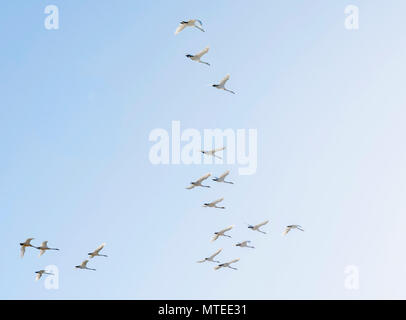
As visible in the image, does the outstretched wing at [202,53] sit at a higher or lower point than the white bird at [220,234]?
higher

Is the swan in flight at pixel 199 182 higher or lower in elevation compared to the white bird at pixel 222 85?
lower

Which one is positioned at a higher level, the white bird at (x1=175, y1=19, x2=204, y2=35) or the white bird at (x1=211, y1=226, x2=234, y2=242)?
the white bird at (x1=175, y1=19, x2=204, y2=35)

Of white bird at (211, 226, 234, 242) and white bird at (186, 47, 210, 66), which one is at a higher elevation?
white bird at (186, 47, 210, 66)

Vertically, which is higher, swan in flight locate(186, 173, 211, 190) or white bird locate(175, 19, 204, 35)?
white bird locate(175, 19, 204, 35)

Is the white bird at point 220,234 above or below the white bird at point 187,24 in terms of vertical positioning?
below

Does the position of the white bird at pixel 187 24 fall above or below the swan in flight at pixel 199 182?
above

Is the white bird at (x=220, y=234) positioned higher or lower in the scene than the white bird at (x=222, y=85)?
lower

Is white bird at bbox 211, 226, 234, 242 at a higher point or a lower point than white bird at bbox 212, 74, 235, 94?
lower
